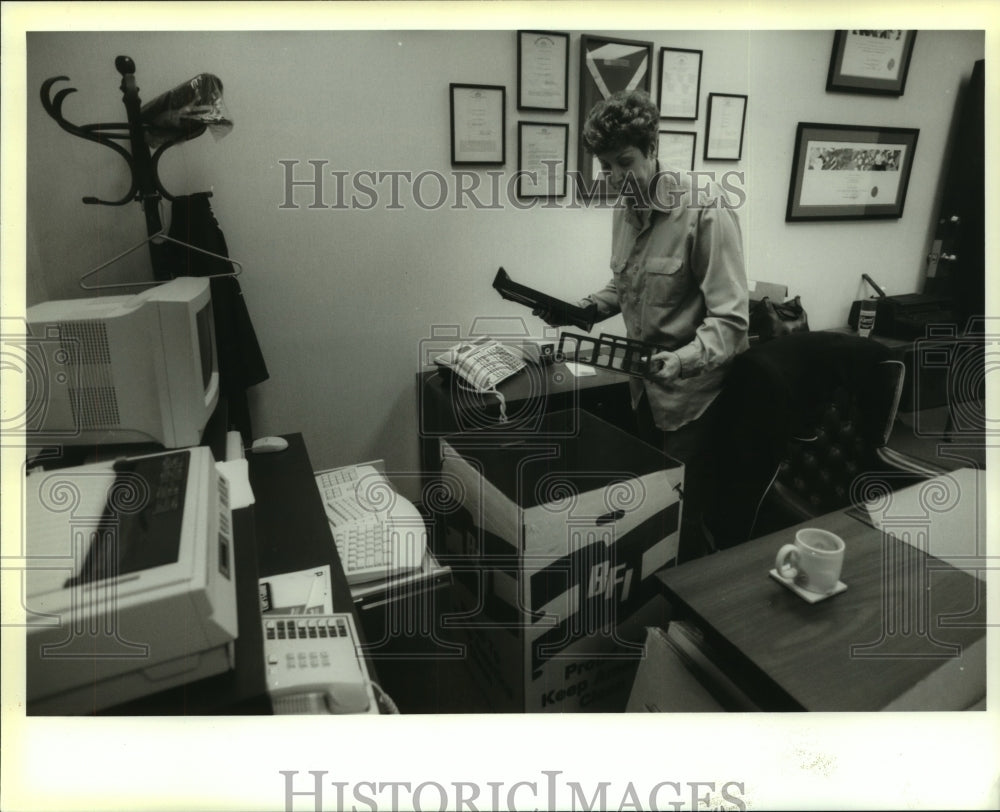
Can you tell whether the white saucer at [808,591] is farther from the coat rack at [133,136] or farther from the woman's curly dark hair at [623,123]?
the coat rack at [133,136]

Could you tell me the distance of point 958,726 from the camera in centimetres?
103

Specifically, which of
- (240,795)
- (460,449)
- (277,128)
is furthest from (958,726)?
(277,128)

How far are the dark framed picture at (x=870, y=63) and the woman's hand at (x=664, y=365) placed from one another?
1479 millimetres

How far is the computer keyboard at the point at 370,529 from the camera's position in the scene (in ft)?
3.90

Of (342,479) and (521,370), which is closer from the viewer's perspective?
(342,479)

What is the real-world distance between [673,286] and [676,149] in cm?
74

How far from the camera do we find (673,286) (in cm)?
171

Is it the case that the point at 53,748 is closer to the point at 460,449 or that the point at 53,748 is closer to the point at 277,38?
the point at 460,449

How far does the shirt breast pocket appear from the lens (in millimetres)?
1682

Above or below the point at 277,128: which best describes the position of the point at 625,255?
below

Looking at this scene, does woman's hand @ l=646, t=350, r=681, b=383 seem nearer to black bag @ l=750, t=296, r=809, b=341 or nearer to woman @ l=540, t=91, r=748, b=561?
woman @ l=540, t=91, r=748, b=561

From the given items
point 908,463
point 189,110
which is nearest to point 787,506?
point 908,463

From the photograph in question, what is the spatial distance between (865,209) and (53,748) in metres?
3.06

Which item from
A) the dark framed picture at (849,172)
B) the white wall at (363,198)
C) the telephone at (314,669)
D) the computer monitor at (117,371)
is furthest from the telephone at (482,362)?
the dark framed picture at (849,172)
